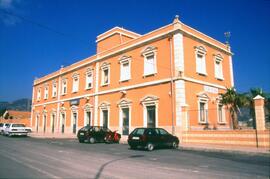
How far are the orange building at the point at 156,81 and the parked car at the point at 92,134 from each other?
130 inches

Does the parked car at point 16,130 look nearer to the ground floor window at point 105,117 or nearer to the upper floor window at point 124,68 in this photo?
the ground floor window at point 105,117

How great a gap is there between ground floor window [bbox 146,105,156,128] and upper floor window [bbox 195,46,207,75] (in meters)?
5.46

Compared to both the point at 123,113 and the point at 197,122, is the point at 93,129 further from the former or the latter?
the point at 197,122

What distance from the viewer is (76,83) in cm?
3469

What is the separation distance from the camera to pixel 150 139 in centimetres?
1569

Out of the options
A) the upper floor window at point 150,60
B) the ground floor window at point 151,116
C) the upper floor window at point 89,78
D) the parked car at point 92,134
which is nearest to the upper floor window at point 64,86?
the upper floor window at point 89,78

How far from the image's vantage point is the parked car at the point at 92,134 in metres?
21.1

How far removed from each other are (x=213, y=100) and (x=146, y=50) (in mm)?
7987

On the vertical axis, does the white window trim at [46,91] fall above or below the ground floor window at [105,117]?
above

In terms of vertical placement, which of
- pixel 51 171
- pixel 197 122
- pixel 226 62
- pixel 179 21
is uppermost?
pixel 179 21

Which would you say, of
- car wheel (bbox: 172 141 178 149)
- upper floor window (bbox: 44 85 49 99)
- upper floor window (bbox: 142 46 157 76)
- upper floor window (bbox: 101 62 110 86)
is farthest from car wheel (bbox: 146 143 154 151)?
upper floor window (bbox: 44 85 49 99)

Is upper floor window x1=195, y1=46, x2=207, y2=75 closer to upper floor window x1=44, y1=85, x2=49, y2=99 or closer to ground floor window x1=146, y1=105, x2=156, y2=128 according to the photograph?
ground floor window x1=146, y1=105, x2=156, y2=128

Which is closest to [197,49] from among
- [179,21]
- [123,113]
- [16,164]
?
[179,21]

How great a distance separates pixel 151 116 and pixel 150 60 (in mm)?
5327
